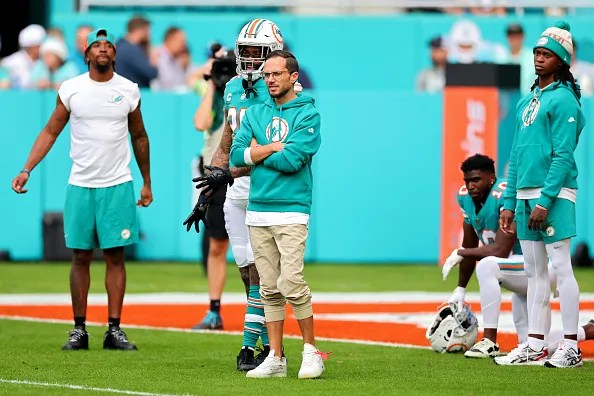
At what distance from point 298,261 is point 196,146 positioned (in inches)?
381

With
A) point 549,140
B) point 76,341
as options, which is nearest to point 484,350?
point 549,140

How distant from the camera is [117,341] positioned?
1018 cm

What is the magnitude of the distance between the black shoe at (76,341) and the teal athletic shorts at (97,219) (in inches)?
24.1

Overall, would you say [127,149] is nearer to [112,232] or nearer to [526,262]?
[112,232]

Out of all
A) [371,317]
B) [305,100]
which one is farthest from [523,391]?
[371,317]

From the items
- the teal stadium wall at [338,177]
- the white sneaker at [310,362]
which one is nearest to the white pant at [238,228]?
the white sneaker at [310,362]

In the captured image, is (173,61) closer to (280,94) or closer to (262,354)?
(262,354)

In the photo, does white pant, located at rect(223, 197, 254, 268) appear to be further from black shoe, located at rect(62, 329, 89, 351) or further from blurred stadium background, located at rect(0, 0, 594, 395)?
black shoe, located at rect(62, 329, 89, 351)

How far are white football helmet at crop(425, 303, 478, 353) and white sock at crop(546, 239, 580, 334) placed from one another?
1.05 metres

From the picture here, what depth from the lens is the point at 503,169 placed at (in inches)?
665

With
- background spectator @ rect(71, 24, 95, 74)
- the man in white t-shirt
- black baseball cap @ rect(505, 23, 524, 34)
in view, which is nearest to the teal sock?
the man in white t-shirt

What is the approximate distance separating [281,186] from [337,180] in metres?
9.62

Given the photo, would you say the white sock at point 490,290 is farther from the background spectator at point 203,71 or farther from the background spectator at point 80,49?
the background spectator at point 80,49

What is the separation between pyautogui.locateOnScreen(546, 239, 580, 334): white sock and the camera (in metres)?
9.24
